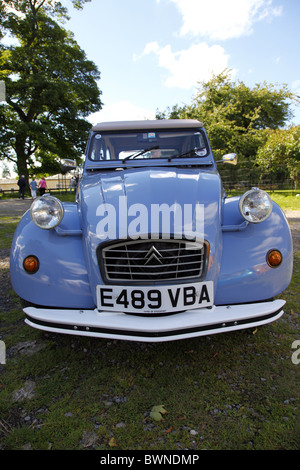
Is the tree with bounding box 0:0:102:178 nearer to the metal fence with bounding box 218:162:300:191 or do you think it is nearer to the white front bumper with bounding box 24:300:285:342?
the metal fence with bounding box 218:162:300:191

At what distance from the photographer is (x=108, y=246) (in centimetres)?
207

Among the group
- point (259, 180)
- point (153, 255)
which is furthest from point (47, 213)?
point (259, 180)

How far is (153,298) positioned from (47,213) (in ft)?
3.53

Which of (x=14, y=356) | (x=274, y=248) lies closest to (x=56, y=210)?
(x=14, y=356)

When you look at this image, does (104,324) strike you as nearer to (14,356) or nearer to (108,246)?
(108,246)

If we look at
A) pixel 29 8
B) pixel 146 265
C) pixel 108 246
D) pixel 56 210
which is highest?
pixel 29 8

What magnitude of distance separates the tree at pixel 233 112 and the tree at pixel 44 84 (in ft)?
23.8

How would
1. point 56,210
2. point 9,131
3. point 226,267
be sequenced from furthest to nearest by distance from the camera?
point 9,131 < point 56,210 < point 226,267

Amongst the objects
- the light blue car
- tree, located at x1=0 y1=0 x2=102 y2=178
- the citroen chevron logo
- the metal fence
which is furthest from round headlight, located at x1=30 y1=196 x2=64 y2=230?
tree, located at x1=0 y1=0 x2=102 y2=178

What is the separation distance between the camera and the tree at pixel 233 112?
20.5 m

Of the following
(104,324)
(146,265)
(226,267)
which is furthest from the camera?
(226,267)

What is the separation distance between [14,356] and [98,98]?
82.0 ft

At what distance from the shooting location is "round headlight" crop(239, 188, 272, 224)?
2.30 metres

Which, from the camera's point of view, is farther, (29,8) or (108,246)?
(29,8)
